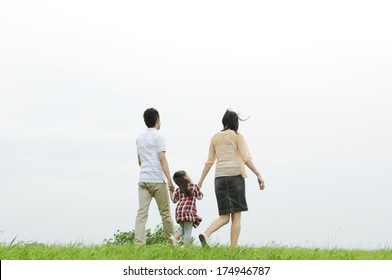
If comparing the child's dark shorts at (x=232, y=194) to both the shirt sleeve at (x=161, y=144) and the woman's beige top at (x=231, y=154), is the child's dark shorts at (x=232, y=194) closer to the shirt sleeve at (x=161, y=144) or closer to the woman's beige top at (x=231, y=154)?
the woman's beige top at (x=231, y=154)

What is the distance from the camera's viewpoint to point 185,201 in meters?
11.9

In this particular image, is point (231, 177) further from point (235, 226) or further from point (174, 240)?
point (174, 240)

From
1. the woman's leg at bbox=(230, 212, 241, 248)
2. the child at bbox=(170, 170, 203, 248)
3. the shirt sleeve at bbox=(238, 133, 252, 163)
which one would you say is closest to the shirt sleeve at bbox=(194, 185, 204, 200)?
the child at bbox=(170, 170, 203, 248)

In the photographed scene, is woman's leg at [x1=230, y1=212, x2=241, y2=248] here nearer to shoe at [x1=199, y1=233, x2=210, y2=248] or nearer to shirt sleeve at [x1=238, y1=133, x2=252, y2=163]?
shoe at [x1=199, y1=233, x2=210, y2=248]

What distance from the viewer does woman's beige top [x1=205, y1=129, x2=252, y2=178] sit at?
11383mm

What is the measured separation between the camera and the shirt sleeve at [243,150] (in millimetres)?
11391

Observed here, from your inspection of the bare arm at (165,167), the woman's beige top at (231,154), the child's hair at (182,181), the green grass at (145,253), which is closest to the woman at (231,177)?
the woman's beige top at (231,154)

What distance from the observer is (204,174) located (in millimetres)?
11703

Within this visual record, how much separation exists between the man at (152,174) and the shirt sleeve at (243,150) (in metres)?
1.34

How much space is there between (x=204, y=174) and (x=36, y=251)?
3150 millimetres
